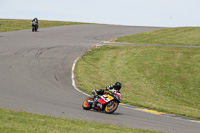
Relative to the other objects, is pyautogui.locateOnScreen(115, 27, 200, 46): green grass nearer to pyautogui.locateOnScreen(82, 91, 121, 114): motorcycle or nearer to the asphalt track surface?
the asphalt track surface

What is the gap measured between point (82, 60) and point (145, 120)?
17197 millimetres

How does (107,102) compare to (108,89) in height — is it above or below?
below

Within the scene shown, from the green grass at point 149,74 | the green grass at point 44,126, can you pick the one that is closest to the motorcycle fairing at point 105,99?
the green grass at point 44,126

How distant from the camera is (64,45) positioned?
1380 inches

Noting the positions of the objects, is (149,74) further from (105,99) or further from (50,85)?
(105,99)

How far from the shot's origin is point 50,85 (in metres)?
20.2

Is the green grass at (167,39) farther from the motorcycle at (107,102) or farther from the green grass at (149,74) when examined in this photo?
the motorcycle at (107,102)

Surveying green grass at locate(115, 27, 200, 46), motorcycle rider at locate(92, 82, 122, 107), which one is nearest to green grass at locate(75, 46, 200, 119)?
motorcycle rider at locate(92, 82, 122, 107)

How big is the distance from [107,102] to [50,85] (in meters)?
7.38

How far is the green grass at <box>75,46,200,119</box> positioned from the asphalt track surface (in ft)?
5.44

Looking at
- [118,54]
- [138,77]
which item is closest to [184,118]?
[138,77]

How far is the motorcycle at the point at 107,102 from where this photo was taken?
13.5 meters

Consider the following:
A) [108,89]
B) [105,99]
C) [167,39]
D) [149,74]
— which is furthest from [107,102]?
[167,39]

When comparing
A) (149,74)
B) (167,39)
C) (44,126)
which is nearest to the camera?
(44,126)
